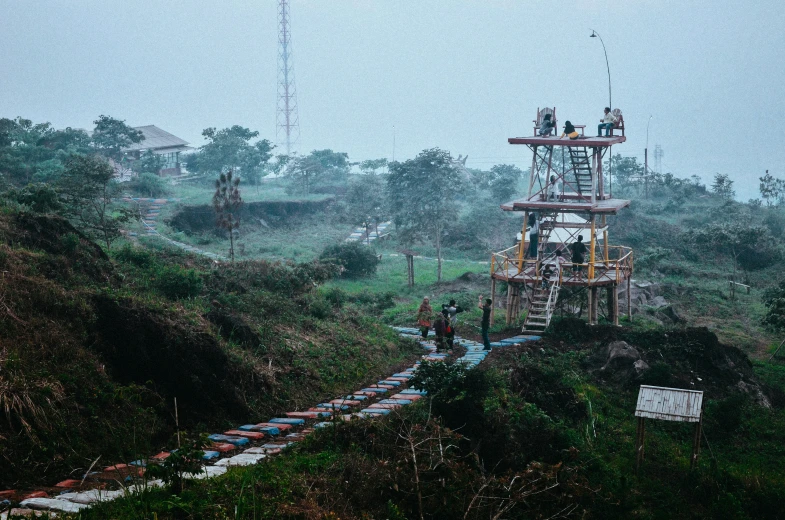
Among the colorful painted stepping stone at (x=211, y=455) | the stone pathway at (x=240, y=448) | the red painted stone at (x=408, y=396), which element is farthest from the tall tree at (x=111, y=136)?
the colorful painted stepping stone at (x=211, y=455)

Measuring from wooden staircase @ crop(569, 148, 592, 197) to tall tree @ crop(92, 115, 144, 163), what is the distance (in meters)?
38.1

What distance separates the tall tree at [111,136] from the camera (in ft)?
167

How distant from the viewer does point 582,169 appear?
830 inches

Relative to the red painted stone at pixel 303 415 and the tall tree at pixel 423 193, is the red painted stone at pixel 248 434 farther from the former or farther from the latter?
the tall tree at pixel 423 193

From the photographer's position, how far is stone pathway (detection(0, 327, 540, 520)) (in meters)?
7.32

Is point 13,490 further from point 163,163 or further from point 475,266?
point 163,163

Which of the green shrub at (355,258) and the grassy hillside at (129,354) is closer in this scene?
the grassy hillside at (129,354)

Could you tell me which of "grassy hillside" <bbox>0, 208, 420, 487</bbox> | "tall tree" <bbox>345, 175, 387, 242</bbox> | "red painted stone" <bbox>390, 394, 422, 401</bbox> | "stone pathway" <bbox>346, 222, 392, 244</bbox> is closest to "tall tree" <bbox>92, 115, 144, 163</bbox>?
"tall tree" <bbox>345, 175, 387, 242</bbox>

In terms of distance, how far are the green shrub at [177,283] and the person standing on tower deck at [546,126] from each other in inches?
441

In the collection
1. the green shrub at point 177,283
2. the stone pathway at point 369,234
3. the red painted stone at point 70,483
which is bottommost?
the red painted stone at point 70,483

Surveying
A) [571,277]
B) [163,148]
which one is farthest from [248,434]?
[163,148]

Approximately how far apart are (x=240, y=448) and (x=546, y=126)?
1449cm

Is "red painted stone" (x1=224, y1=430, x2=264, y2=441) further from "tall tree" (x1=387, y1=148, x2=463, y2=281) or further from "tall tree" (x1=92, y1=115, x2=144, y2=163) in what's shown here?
"tall tree" (x1=92, y1=115, x2=144, y2=163)

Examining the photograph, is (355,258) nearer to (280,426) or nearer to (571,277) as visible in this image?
(571,277)
